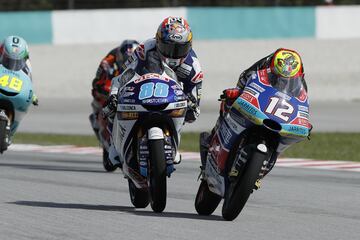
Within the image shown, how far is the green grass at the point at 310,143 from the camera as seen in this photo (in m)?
15.3

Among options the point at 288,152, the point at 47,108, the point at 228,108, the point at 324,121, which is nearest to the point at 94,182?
the point at 228,108

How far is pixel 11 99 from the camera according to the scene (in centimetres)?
1208

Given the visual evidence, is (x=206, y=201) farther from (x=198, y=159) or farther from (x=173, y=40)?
(x=198, y=159)

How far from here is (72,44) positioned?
25.2 m

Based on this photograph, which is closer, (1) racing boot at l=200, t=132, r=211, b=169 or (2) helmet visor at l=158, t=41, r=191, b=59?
(1) racing boot at l=200, t=132, r=211, b=169

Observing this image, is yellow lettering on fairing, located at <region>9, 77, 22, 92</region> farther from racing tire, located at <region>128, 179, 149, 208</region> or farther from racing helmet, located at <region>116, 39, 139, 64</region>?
racing tire, located at <region>128, 179, 149, 208</region>

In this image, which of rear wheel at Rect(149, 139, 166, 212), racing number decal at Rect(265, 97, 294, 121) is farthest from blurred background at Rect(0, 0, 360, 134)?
racing number decal at Rect(265, 97, 294, 121)

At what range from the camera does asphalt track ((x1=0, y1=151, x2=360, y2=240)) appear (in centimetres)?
705

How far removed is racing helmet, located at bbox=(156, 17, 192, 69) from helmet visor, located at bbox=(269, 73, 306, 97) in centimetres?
103

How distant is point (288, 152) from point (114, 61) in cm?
375

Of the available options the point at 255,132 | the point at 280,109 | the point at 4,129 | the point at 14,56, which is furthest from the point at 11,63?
the point at 280,109

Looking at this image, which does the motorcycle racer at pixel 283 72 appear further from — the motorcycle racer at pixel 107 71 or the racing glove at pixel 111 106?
the motorcycle racer at pixel 107 71

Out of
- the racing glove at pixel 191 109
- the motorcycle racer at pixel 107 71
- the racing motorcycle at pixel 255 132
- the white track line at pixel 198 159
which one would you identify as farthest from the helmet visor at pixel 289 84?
the motorcycle racer at pixel 107 71

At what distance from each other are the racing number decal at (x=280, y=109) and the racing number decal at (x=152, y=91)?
0.96 m
